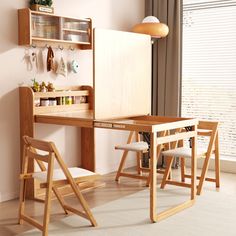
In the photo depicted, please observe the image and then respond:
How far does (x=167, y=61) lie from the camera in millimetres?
5039

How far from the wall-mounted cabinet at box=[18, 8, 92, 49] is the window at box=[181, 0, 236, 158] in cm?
149

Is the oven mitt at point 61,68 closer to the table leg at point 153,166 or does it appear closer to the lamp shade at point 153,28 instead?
the lamp shade at point 153,28

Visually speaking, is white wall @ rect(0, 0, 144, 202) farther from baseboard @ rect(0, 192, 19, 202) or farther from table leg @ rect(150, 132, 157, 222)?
table leg @ rect(150, 132, 157, 222)

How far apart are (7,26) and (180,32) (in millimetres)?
2160

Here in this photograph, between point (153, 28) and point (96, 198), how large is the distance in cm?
203

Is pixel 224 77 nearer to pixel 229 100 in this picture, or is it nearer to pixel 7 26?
pixel 229 100

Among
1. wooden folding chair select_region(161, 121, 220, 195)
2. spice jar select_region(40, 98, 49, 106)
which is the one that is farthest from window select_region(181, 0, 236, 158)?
spice jar select_region(40, 98, 49, 106)

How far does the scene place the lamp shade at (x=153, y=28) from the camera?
463 centimetres

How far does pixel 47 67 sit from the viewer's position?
398cm

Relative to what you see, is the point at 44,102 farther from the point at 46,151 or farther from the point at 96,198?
the point at 46,151

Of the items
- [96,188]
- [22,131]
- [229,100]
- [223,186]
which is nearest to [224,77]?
[229,100]

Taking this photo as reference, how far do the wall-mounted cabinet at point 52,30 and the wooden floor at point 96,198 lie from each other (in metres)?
Answer: 1.44

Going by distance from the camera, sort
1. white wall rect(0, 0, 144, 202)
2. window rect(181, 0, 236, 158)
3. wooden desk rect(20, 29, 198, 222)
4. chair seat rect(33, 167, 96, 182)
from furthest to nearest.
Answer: window rect(181, 0, 236, 158)
white wall rect(0, 0, 144, 202)
wooden desk rect(20, 29, 198, 222)
chair seat rect(33, 167, 96, 182)

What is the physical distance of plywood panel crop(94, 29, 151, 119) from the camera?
3.23m
